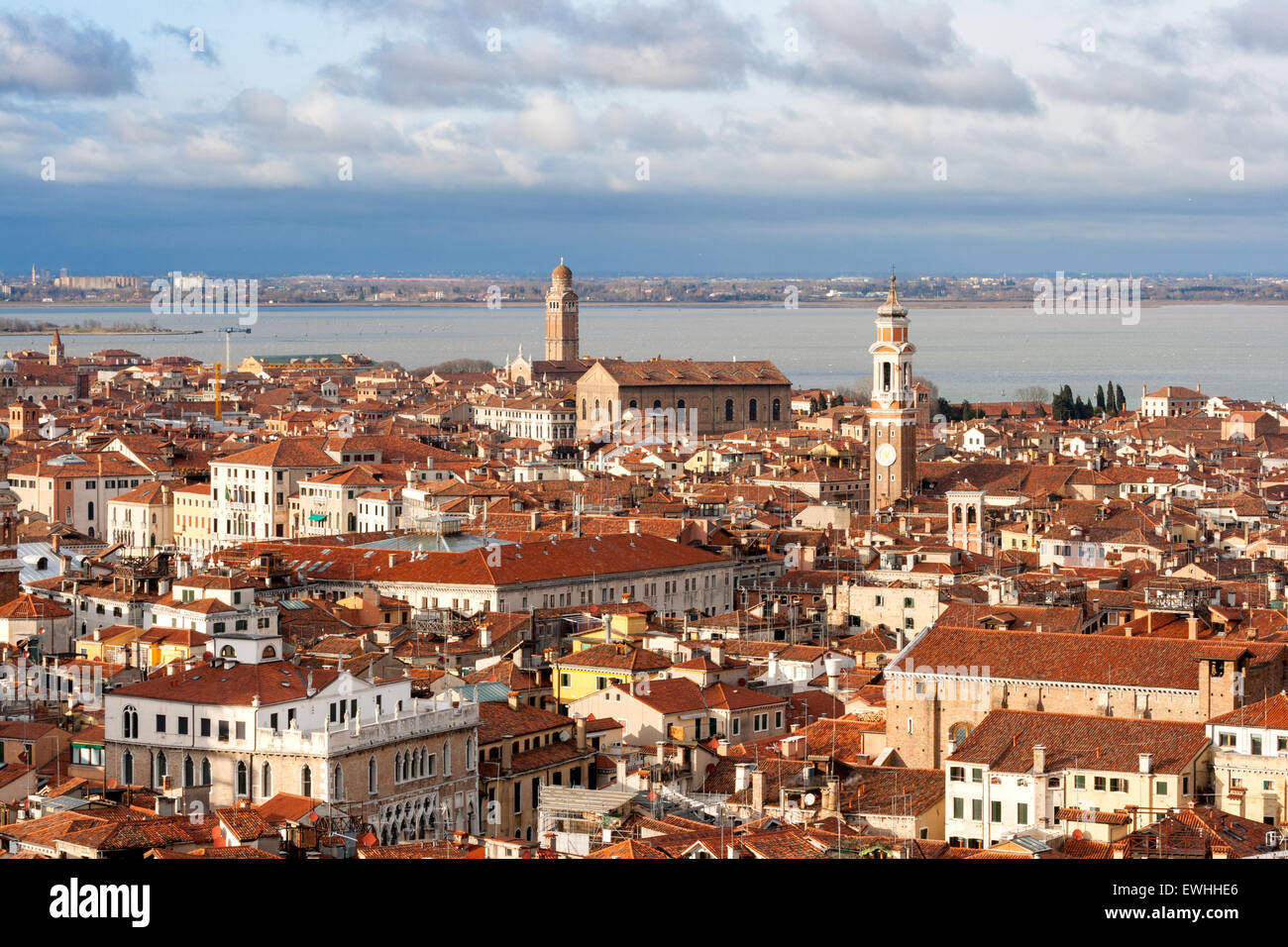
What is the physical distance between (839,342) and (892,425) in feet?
322

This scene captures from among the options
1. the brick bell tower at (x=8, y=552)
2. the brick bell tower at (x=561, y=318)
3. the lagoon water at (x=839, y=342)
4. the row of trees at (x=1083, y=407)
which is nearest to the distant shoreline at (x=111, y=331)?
the lagoon water at (x=839, y=342)

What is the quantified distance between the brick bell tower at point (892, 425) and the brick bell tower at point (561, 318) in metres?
44.2

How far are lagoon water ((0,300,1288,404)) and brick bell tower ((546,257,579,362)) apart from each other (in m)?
10.4

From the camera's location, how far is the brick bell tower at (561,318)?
8444 centimetres

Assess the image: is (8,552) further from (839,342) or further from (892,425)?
(839,342)

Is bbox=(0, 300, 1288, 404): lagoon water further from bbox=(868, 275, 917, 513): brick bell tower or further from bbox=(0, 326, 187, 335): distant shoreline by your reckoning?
bbox=(868, 275, 917, 513): brick bell tower

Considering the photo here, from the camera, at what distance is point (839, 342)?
137125 mm

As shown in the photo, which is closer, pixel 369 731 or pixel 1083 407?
pixel 369 731

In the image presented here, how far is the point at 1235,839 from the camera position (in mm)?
10406

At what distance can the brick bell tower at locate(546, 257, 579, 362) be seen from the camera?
84438 mm

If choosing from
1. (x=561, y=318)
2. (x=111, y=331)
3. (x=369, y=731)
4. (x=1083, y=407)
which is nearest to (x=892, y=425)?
(x=369, y=731)

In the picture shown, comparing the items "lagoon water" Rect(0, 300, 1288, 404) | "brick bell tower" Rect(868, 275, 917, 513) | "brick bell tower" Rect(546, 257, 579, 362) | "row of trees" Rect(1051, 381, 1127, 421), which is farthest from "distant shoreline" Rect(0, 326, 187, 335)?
"brick bell tower" Rect(868, 275, 917, 513)
